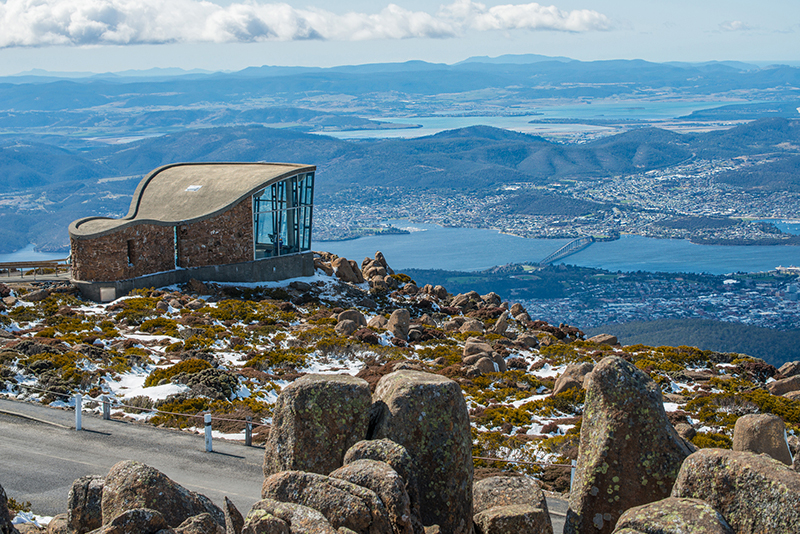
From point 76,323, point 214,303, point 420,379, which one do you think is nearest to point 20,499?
point 420,379

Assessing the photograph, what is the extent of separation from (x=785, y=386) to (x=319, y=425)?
2251 centimetres

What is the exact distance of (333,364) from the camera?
26.9 m

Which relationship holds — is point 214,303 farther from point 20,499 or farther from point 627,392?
point 627,392

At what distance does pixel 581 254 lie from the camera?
187375 millimetres

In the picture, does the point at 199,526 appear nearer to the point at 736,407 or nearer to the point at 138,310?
the point at 736,407

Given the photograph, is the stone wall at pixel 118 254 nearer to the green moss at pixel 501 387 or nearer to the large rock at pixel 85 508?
the green moss at pixel 501 387

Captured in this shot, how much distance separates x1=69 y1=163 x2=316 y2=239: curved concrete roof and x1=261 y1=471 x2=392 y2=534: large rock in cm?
2923

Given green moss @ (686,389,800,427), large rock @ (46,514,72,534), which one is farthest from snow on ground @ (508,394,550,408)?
large rock @ (46,514,72,534)

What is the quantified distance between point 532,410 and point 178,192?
28449 mm

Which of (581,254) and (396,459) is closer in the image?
(396,459)

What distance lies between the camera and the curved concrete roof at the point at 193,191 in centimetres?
3847

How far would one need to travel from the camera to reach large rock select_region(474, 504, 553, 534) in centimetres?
1012

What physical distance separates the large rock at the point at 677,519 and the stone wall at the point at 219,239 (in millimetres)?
33534

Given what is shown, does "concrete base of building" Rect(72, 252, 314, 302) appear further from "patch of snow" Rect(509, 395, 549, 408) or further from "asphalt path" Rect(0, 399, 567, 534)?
"patch of snow" Rect(509, 395, 549, 408)
